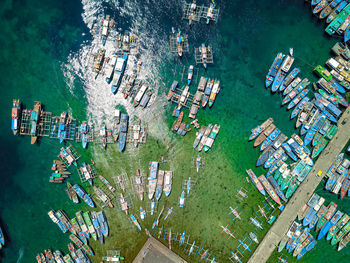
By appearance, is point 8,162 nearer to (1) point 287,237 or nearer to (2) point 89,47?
(2) point 89,47

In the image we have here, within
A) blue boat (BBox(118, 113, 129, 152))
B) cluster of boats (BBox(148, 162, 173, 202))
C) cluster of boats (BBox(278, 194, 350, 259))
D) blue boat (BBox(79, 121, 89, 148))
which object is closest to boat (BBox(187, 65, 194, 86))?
blue boat (BBox(118, 113, 129, 152))

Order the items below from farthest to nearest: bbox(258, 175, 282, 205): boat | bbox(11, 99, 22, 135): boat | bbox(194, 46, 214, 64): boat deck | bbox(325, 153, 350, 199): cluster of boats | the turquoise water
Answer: bbox(194, 46, 214, 64): boat deck, the turquoise water, bbox(258, 175, 282, 205): boat, bbox(325, 153, 350, 199): cluster of boats, bbox(11, 99, 22, 135): boat

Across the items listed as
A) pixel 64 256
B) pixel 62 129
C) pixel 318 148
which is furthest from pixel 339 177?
pixel 64 256

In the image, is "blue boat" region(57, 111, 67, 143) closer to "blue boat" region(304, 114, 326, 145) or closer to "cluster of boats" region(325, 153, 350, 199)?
"blue boat" region(304, 114, 326, 145)

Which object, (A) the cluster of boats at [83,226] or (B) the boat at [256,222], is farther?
(B) the boat at [256,222]

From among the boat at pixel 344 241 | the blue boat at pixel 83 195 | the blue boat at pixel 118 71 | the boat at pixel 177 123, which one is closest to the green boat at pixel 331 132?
the boat at pixel 344 241

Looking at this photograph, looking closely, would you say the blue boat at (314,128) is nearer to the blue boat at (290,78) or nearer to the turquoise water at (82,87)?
the turquoise water at (82,87)

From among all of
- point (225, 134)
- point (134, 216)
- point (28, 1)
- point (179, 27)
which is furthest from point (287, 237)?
point (28, 1)
